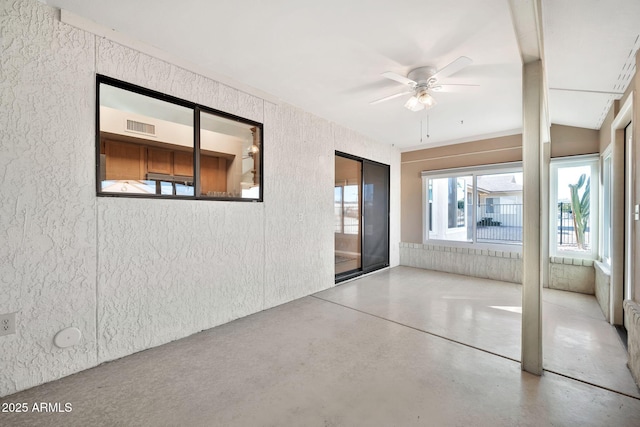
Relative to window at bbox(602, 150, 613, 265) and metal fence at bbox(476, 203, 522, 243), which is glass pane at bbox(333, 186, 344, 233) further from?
window at bbox(602, 150, 613, 265)

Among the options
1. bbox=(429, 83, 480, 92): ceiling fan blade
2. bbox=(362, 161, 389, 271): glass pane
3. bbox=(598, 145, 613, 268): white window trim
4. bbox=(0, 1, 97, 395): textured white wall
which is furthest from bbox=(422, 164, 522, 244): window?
bbox=(0, 1, 97, 395): textured white wall

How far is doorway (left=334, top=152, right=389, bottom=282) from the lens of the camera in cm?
495

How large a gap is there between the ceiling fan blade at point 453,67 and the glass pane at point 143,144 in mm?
2502

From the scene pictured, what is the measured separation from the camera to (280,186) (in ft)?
11.7

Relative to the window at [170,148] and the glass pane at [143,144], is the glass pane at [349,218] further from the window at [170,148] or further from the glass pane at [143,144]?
the glass pane at [143,144]

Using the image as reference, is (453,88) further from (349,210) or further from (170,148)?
(170,148)

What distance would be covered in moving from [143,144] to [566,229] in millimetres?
5974

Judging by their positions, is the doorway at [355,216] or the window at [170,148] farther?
the doorway at [355,216]

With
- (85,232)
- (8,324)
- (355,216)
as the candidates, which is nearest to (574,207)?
(355,216)

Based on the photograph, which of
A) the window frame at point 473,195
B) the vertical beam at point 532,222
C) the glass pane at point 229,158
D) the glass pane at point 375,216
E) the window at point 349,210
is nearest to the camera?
the vertical beam at point 532,222

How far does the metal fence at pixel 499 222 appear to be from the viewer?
4.86m

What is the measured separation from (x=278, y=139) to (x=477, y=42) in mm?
2310

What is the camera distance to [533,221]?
2.07 metres

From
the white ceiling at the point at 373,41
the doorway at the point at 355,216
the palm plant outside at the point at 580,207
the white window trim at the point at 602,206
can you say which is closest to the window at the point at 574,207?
the palm plant outside at the point at 580,207
